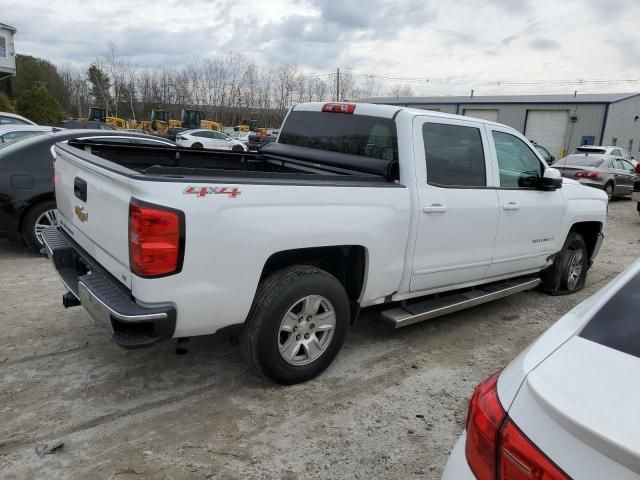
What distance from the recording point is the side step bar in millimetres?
3865

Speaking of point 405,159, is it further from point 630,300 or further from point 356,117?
point 630,300

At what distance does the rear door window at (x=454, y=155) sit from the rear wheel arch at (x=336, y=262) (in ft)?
2.92

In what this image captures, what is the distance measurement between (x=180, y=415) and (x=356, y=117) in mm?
2748

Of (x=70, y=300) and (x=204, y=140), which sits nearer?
(x=70, y=300)

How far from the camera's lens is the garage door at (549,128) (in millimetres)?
36375

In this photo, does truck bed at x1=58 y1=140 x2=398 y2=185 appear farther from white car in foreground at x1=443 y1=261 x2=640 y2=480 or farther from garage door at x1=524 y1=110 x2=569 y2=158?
garage door at x1=524 y1=110 x2=569 y2=158

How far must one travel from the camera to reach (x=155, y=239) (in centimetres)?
257

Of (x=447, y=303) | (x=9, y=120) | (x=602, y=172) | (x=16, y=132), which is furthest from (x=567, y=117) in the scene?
(x=447, y=303)

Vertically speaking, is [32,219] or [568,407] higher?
[568,407]

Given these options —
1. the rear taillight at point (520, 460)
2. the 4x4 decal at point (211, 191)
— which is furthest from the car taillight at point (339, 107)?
the rear taillight at point (520, 460)

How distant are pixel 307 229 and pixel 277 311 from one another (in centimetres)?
56

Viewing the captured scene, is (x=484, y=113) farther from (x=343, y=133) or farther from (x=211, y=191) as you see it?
(x=211, y=191)

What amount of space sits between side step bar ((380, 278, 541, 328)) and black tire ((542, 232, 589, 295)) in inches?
25.2

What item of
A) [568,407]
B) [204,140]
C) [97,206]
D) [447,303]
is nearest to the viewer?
[568,407]
